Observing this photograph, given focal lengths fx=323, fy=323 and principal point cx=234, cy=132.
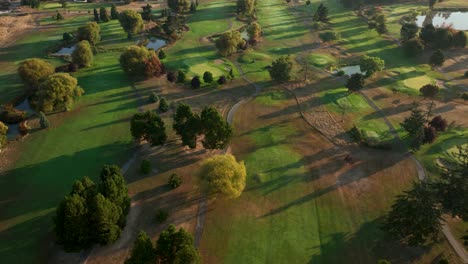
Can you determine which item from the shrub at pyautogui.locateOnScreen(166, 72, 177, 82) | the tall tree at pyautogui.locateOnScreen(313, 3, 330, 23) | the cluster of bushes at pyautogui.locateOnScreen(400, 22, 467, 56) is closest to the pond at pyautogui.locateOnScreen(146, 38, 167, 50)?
the shrub at pyautogui.locateOnScreen(166, 72, 177, 82)

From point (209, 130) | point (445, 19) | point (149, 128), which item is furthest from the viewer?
point (445, 19)

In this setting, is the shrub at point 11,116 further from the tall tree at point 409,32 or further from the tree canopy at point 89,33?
the tall tree at point 409,32

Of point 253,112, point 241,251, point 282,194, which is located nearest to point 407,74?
point 253,112

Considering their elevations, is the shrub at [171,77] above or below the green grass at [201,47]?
below

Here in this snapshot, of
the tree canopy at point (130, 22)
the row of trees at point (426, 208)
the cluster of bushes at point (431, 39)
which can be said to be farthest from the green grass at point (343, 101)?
the tree canopy at point (130, 22)

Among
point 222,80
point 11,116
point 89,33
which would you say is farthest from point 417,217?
point 89,33

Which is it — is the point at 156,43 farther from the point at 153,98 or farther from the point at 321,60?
the point at 321,60
